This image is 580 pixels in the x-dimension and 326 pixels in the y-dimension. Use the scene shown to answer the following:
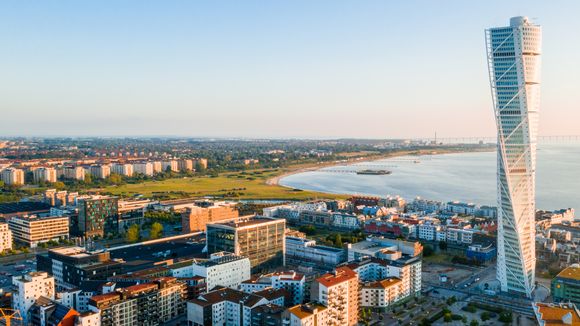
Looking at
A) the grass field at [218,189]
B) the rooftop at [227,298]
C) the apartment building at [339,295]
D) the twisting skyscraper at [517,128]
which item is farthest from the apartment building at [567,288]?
the grass field at [218,189]

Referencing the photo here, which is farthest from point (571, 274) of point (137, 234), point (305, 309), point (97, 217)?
point (97, 217)

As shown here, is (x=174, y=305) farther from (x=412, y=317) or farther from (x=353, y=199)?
(x=353, y=199)

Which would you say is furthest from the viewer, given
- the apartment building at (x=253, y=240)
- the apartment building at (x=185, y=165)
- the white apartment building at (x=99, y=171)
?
the apartment building at (x=185, y=165)

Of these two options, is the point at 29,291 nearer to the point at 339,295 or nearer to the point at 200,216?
the point at 339,295

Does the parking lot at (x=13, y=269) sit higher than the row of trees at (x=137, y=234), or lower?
lower

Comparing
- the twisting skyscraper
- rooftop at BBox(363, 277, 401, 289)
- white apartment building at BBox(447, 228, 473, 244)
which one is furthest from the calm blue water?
rooftop at BBox(363, 277, 401, 289)

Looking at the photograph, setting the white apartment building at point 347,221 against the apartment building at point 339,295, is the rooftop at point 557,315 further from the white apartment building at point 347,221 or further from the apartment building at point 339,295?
the white apartment building at point 347,221

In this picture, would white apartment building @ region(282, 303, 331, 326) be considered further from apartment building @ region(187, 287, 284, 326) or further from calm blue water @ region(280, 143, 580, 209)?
calm blue water @ region(280, 143, 580, 209)
